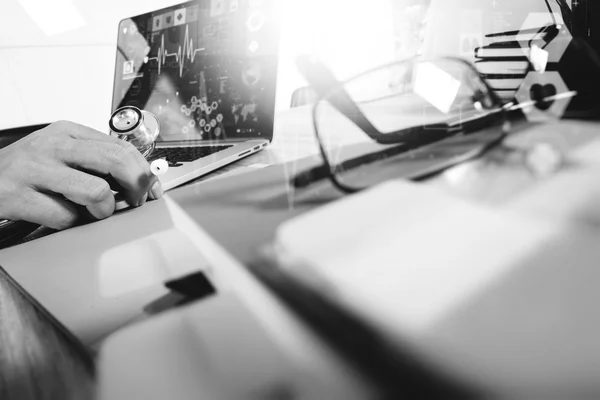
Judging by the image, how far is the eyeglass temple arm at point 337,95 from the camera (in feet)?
1.18

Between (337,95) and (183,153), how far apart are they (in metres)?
0.21

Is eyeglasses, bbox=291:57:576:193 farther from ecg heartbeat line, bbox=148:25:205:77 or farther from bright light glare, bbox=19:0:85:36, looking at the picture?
bright light glare, bbox=19:0:85:36

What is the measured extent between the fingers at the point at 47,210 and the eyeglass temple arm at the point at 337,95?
0.27m

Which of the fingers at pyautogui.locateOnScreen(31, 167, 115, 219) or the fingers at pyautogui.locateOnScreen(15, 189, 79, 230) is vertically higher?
the fingers at pyautogui.locateOnScreen(31, 167, 115, 219)

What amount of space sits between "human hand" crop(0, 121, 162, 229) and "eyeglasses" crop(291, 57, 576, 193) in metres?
0.14

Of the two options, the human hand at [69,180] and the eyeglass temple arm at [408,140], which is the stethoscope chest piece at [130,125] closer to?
the human hand at [69,180]

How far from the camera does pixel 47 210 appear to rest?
273 millimetres

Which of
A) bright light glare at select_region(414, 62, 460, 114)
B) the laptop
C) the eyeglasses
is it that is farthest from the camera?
the laptop

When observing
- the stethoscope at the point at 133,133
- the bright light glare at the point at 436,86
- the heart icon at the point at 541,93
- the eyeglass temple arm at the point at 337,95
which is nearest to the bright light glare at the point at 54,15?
the stethoscope at the point at 133,133

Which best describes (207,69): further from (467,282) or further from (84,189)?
(467,282)

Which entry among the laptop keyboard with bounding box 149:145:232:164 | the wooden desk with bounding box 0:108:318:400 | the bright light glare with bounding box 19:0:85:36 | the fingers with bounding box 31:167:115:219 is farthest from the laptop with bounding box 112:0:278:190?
the bright light glare with bounding box 19:0:85:36

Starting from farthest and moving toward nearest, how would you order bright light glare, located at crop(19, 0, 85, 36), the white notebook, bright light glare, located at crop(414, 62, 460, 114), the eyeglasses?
bright light glare, located at crop(19, 0, 85, 36), bright light glare, located at crop(414, 62, 460, 114), the eyeglasses, the white notebook

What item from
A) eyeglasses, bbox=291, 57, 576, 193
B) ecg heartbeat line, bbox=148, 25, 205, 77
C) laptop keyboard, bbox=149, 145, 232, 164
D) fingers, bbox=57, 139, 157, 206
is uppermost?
ecg heartbeat line, bbox=148, 25, 205, 77

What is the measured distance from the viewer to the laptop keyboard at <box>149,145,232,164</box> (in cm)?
41
